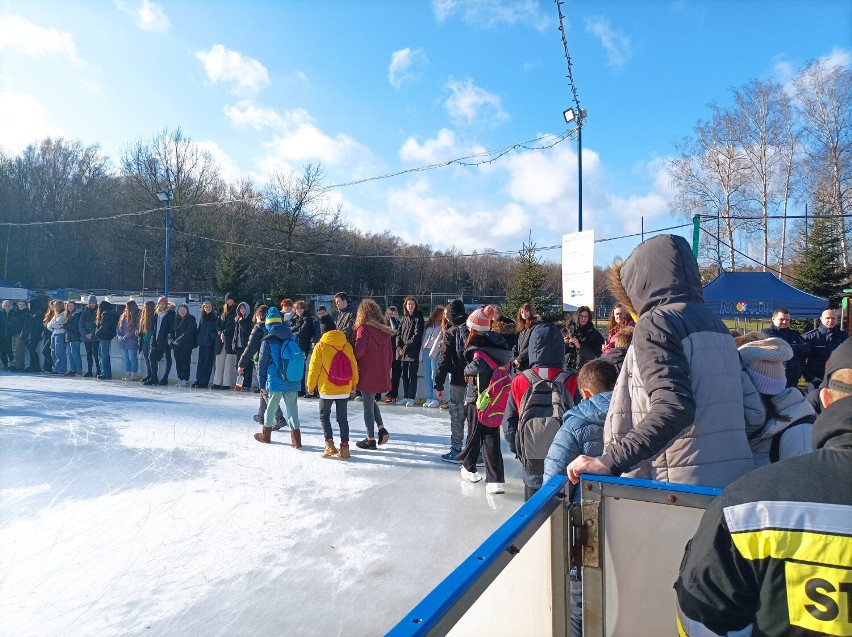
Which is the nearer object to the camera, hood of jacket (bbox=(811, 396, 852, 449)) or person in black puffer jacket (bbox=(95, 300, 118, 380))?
hood of jacket (bbox=(811, 396, 852, 449))

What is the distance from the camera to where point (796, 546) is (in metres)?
0.92

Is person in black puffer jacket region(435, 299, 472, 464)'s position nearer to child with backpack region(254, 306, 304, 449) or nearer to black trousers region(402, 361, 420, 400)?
child with backpack region(254, 306, 304, 449)

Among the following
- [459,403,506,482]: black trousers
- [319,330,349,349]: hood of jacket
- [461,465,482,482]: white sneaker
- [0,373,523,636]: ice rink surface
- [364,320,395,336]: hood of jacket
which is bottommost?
[0,373,523,636]: ice rink surface

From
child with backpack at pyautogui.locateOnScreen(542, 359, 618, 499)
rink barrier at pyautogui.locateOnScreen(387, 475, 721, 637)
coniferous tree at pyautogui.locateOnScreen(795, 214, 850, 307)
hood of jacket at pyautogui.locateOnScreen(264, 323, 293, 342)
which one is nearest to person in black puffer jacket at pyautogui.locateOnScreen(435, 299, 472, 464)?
hood of jacket at pyautogui.locateOnScreen(264, 323, 293, 342)

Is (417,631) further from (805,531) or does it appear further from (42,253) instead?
(42,253)

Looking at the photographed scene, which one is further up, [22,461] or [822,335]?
[822,335]

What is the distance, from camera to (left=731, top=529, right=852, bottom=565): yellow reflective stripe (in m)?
0.89

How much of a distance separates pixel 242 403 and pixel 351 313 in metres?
2.38

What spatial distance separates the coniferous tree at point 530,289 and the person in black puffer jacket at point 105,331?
987cm

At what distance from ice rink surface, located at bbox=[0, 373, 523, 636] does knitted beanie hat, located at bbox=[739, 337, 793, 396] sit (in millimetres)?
2058

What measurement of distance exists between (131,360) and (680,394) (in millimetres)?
12202

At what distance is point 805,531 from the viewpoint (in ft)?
2.97

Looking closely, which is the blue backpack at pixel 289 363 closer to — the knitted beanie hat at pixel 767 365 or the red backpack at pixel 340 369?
the red backpack at pixel 340 369

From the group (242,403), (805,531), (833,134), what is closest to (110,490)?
(242,403)
